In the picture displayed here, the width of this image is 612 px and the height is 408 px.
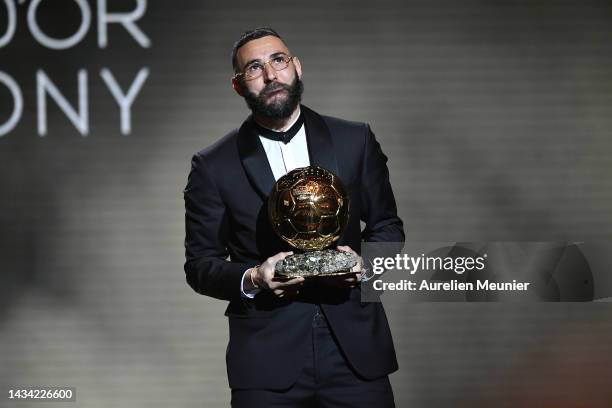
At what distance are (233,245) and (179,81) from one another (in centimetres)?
167

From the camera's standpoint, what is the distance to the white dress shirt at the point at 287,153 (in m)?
2.15

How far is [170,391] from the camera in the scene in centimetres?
369

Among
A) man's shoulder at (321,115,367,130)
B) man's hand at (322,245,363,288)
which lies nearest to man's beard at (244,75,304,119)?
man's shoulder at (321,115,367,130)

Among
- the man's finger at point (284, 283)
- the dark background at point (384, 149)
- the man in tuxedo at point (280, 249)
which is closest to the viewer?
the man's finger at point (284, 283)

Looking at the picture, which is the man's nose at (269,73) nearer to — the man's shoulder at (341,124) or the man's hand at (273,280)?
the man's shoulder at (341,124)

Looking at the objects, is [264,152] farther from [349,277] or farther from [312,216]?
[349,277]

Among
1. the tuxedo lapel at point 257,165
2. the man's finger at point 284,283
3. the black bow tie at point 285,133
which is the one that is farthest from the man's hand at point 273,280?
the black bow tie at point 285,133

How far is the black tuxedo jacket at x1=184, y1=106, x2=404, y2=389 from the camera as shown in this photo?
2018mm

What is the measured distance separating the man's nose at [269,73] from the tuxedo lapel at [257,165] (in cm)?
16

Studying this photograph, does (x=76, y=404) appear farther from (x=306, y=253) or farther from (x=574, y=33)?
(x=574, y=33)

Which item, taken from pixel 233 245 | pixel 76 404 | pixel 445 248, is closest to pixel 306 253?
pixel 233 245

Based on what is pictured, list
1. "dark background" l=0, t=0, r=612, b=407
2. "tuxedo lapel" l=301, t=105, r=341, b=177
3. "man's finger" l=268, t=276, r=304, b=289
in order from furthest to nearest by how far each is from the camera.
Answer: "dark background" l=0, t=0, r=612, b=407
"tuxedo lapel" l=301, t=105, r=341, b=177
"man's finger" l=268, t=276, r=304, b=289

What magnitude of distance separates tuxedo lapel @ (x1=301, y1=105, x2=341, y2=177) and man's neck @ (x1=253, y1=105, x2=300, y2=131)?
0.03 meters

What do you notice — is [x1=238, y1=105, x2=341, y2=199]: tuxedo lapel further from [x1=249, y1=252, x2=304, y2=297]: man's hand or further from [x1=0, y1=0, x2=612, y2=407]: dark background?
[x1=0, y1=0, x2=612, y2=407]: dark background
